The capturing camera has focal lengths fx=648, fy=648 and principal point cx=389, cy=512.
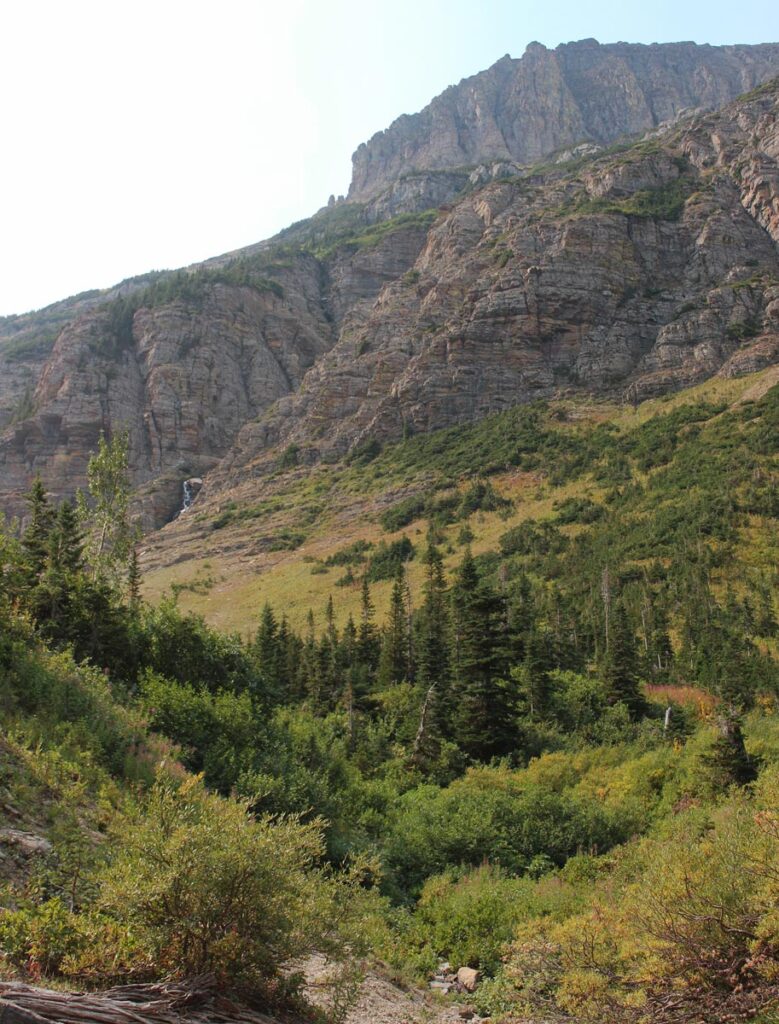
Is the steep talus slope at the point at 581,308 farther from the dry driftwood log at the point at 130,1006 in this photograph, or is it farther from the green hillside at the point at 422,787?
the dry driftwood log at the point at 130,1006

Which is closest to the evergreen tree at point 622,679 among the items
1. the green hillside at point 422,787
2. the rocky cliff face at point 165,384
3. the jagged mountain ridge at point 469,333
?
the green hillside at point 422,787

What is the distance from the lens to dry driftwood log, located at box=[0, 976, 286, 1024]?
4241 millimetres

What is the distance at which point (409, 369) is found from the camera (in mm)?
123188

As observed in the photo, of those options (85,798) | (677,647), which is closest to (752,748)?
(85,798)

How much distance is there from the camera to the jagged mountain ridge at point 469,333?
116375 millimetres

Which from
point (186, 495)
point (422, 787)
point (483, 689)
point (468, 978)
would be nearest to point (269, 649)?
point (483, 689)

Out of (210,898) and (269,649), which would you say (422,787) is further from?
(269,649)

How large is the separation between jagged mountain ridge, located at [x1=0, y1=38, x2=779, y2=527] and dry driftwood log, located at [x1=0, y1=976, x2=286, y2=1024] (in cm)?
10972

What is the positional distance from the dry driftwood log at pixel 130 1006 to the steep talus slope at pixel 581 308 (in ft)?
356

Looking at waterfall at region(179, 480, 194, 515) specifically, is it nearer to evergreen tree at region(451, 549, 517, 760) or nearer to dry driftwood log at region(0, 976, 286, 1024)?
evergreen tree at region(451, 549, 517, 760)

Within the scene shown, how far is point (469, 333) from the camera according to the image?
12025 centimetres

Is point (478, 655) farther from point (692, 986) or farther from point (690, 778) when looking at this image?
point (692, 986)

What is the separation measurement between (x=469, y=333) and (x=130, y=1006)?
12229 cm

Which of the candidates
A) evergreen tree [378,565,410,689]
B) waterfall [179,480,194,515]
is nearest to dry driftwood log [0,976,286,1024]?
evergreen tree [378,565,410,689]
